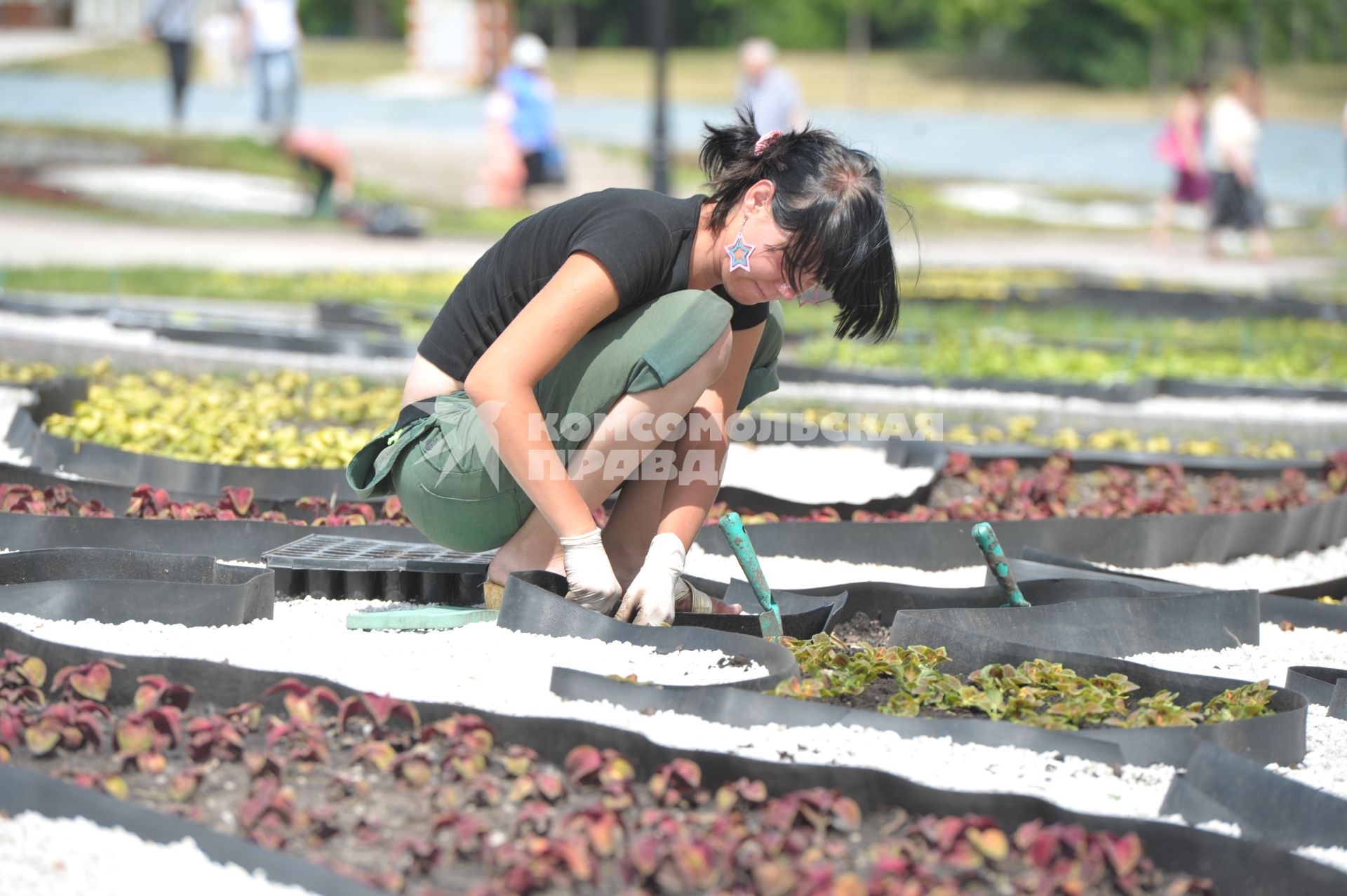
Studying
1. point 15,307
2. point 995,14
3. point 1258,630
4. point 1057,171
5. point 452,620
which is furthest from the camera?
point 995,14

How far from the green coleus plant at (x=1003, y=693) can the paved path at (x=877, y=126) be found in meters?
19.2

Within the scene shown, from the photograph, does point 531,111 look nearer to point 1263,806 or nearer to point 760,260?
point 760,260

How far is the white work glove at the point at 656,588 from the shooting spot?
3154mm

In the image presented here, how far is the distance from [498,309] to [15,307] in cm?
535

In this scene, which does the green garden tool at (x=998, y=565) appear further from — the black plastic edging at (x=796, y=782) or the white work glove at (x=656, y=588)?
the black plastic edging at (x=796, y=782)

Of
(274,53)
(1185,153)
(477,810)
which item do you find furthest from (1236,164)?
(477,810)

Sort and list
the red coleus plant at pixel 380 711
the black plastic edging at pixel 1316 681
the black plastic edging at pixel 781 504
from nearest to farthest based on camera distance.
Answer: the red coleus plant at pixel 380 711, the black plastic edging at pixel 1316 681, the black plastic edging at pixel 781 504

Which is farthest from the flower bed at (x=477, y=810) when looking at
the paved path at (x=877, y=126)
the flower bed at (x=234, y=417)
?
the paved path at (x=877, y=126)

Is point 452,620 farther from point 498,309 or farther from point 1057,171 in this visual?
point 1057,171

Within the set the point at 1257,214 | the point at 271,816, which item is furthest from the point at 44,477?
the point at 1257,214

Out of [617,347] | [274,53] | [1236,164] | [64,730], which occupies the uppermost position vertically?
→ [274,53]

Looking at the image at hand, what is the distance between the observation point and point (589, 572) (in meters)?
3.06

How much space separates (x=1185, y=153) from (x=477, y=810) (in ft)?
47.3

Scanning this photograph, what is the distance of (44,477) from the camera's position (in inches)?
171
